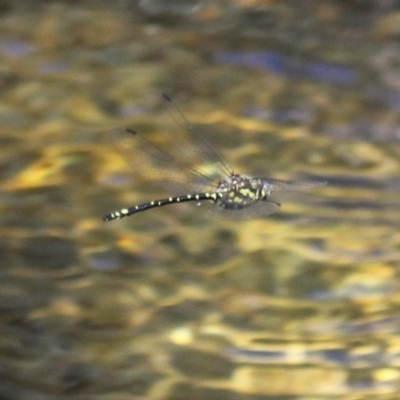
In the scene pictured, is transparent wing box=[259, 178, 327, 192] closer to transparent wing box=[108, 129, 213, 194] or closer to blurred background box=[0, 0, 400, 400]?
blurred background box=[0, 0, 400, 400]

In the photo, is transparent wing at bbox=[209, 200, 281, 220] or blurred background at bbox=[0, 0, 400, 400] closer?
blurred background at bbox=[0, 0, 400, 400]

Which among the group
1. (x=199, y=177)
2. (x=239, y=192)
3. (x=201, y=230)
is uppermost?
(x=199, y=177)

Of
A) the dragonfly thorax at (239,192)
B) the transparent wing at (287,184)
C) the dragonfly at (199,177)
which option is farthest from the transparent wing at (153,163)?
the transparent wing at (287,184)

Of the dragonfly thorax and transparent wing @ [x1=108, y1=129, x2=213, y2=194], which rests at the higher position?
transparent wing @ [x1=108, y1=129, x2=213, y2=194]

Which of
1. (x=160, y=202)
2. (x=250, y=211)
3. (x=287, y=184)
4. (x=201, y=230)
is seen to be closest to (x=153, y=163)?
(x=160, y=202)

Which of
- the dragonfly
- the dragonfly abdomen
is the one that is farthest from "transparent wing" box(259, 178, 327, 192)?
the dragonfly abdomen

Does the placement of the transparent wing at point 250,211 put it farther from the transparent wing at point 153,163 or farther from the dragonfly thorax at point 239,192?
the transparent wing at point 153,163

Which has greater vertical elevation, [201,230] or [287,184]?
[287,184]

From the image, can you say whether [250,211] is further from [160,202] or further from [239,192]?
[160,202]
